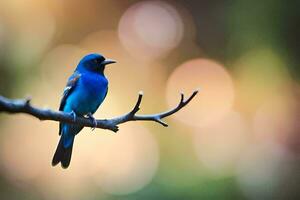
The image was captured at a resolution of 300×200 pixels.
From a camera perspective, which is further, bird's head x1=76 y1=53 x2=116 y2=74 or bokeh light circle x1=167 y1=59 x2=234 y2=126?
bokeh light circle x1=167 y1=59 x2=234 y2=126

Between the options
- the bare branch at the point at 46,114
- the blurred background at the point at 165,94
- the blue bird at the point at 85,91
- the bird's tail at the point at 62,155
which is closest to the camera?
the bare branch at the point at 46,114

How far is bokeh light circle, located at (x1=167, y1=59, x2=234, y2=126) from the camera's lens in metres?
5.35

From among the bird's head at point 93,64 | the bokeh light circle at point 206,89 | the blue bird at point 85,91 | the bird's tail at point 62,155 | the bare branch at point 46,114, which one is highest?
the bokeh light circle at point 206,89

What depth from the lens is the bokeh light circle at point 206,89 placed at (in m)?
5.35

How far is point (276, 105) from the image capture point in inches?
212

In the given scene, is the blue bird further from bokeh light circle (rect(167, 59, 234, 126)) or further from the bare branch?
bokeh light circle (rect(167, 59, 234, 126))

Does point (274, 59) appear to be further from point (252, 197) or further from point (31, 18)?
point (31, 18)

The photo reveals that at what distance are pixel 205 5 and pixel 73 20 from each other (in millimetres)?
1257

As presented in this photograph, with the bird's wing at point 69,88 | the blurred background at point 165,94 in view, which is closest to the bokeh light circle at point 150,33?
the blurred background at point 165,94

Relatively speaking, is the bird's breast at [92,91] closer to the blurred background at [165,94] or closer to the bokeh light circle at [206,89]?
the blurred background at [165,94]

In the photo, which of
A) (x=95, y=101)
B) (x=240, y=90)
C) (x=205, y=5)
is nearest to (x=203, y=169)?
(x=240, y=90)

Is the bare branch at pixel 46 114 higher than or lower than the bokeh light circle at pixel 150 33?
lower

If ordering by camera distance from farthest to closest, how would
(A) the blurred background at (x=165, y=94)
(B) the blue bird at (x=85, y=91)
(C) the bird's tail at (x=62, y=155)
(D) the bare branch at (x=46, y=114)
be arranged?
(A) the blurred background at (x=165, y=94), (B) the blue bird at (x=85, y=91), (C) the bird's tail at (x=62, y=155), (D) the bare branch at (x=46, y=114)

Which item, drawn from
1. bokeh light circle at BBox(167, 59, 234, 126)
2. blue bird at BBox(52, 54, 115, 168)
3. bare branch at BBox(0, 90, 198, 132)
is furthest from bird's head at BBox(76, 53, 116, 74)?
bokeh light circle at BBox(167, 59, 234, 126)
